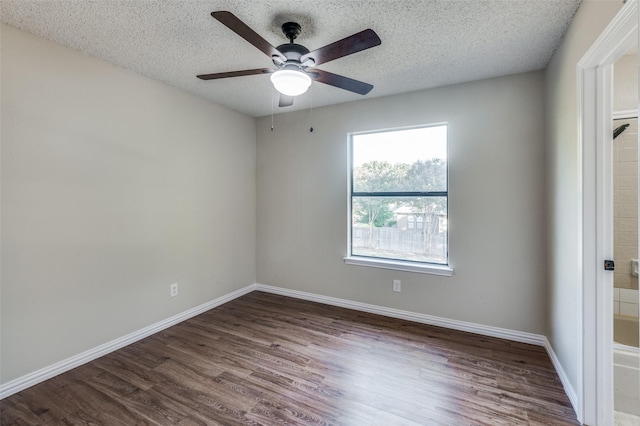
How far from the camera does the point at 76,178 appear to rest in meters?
2.21

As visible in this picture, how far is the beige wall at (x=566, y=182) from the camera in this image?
5.47 ft

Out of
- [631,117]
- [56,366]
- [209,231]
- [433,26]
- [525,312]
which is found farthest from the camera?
[209,231]

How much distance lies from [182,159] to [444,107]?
113 inches

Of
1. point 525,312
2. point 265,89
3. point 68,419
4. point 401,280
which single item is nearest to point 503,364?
point 525,312

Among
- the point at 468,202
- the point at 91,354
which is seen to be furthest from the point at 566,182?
the point at 91,354

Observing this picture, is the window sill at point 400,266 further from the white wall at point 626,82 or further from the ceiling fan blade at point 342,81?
the white wall at point 626,82

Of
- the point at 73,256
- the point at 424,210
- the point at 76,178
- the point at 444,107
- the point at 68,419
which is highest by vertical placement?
the point at 444,107

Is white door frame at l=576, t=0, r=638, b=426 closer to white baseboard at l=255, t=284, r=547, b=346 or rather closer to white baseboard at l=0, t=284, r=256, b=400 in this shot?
white baseboard at l=255, t=284, r=547, b=346

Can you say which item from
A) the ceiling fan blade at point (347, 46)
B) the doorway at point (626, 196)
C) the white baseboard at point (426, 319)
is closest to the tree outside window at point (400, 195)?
the white baseboard at point (426, 319)

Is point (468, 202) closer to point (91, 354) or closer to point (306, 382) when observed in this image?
point (306, 382)

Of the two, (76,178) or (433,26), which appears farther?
(76,178)

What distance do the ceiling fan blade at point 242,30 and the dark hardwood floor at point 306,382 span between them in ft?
7.30

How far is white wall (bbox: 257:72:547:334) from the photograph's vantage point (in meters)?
2.55

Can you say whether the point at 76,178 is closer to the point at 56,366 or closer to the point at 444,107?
the point at 56,366
